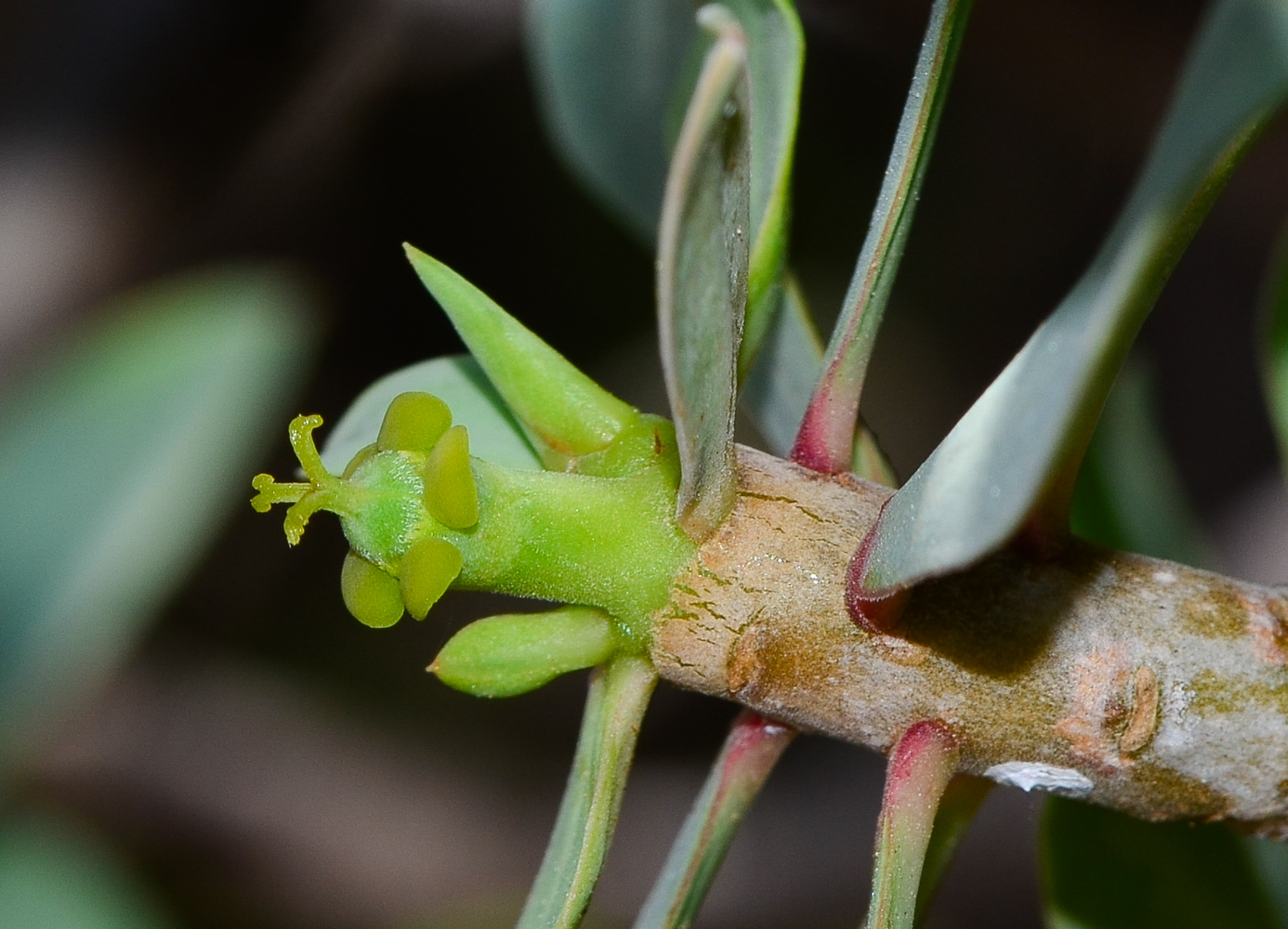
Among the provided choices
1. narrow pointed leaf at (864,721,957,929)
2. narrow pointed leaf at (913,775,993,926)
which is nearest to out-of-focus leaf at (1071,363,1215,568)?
narrow pointed leaf at (913,775,993,926)

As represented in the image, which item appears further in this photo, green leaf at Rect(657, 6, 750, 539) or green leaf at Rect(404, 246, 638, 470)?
green leaf at Rect(404, 246, 638, 470)

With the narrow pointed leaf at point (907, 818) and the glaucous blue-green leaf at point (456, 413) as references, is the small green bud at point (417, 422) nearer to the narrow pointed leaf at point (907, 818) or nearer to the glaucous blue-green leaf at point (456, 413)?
the glaucous blue-green leaf at point (456, 413)

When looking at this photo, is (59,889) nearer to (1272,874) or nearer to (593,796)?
(593,796)

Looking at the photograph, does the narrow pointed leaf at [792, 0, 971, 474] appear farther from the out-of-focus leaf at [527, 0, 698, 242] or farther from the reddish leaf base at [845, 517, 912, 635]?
the out-of-focus leaf at [527, 0, 698, 242]

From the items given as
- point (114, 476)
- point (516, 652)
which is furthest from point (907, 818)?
point (114, 476)

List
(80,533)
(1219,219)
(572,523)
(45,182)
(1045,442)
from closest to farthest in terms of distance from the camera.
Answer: (1045,442)
(572,523)
(80,533)
(45,182)
(1219,219)

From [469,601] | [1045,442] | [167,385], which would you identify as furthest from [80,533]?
[469,601]

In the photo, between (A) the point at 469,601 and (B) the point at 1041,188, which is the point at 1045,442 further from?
(B) the point at 1041,188
